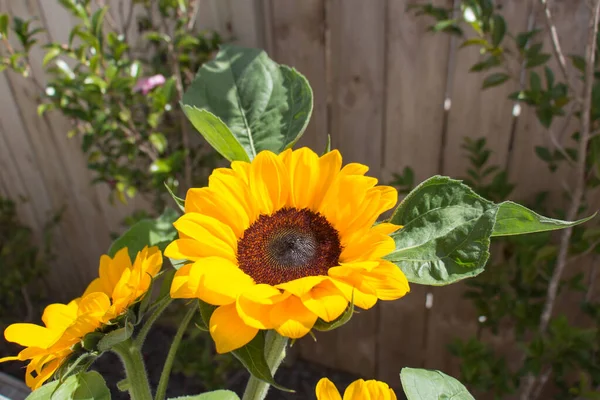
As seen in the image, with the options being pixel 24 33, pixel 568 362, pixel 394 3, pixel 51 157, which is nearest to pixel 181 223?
pixel 394 3

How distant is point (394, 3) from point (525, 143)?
0.57m

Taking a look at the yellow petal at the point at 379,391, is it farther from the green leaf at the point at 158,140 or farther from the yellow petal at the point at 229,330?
the green leaf at the point at 158,140

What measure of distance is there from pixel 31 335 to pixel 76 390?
0.08m

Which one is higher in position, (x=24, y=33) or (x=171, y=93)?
(x=24, y=33)

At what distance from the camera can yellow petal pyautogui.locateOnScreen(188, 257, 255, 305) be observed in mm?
479

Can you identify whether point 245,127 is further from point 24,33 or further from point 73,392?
point 24,33

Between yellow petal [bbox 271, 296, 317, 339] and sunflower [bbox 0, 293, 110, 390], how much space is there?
0.64 feet

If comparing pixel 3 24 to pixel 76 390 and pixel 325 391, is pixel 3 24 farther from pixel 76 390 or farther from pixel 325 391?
pixel 325 391

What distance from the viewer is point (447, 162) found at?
177 centimetres

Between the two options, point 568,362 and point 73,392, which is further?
point 568,362

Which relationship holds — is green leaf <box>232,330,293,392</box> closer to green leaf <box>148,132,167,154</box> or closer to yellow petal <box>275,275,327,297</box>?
yellow petal <box>275,275,327,297</box>

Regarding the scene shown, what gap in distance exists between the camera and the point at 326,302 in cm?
48

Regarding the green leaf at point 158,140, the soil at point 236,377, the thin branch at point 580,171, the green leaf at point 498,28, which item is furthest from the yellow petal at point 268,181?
the soil at point 236,377

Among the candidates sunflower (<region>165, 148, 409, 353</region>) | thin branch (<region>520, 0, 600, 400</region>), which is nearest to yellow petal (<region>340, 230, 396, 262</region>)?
sunflower (<region>165, 148, 409, 353</region>)
